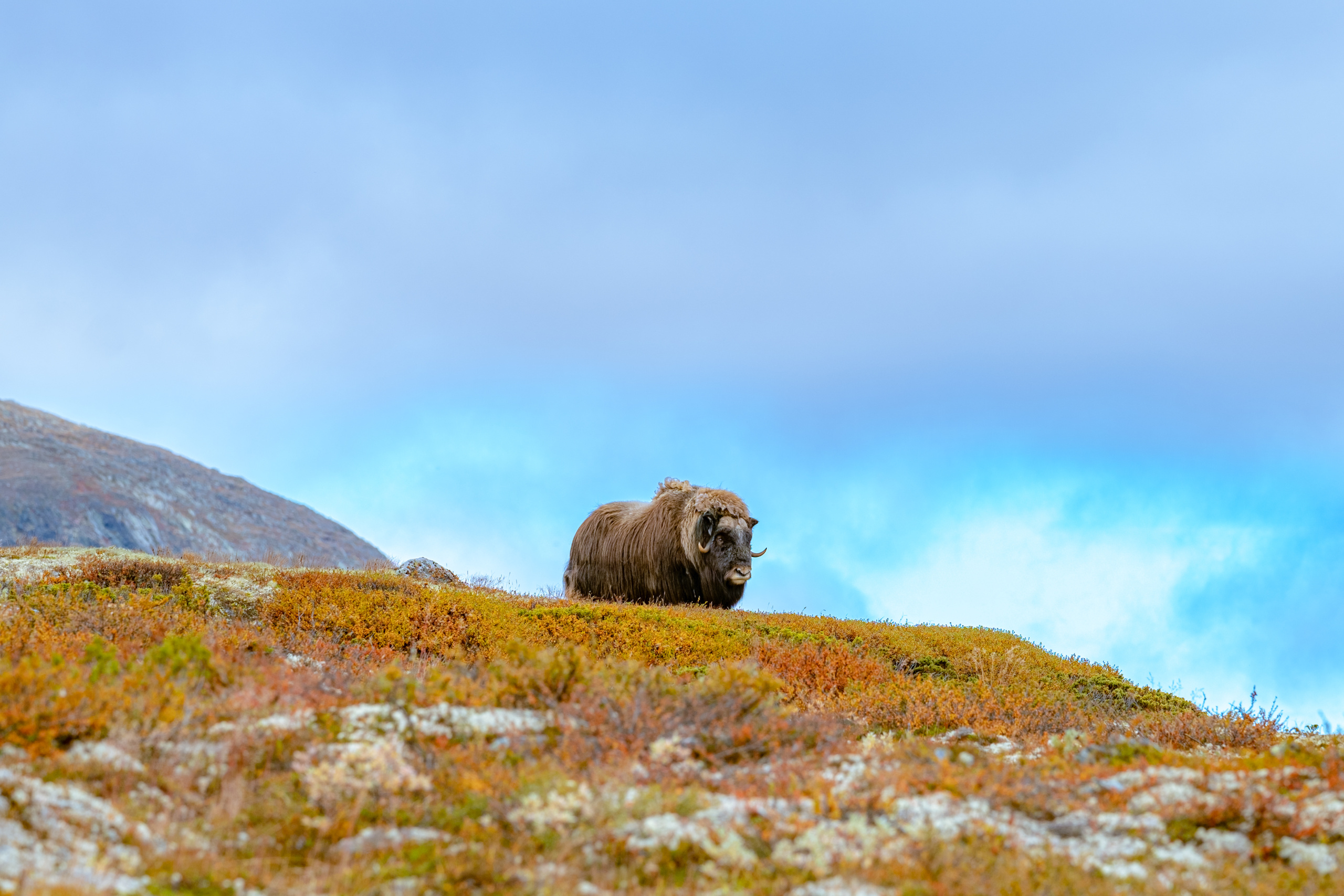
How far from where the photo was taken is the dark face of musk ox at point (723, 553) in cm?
1908

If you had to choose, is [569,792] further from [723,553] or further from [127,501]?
[127,501]

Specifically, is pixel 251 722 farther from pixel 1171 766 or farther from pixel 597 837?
pixel 1171 766

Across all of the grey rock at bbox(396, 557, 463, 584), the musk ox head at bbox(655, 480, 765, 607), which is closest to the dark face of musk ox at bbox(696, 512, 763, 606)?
the musk ox head at bbox(655, 480, 765, 607)

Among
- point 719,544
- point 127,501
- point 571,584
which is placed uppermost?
point 127,501

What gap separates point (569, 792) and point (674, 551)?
14237mm

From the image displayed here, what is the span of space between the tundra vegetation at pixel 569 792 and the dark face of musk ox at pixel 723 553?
9.84m

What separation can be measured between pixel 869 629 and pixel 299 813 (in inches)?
466

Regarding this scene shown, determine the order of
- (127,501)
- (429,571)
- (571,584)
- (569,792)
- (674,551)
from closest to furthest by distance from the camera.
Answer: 1. (569,792)
2. (429,571)
3. (674,551)
4. (571,584)
5. (127,501)

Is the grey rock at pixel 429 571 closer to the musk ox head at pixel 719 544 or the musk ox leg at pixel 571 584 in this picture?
the musk ox leg at pixel 571 584

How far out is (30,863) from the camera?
467 centimetres

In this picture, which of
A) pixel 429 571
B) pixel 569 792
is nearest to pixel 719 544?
pixel 429 571

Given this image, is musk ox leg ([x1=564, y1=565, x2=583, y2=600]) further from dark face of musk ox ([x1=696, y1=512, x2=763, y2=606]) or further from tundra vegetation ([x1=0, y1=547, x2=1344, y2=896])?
tundra vegetation ([x1=0, y1=547, x2=1344, y2=896])

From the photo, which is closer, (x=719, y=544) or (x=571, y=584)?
(x=719, y=544)

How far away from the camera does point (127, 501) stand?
307 feet
